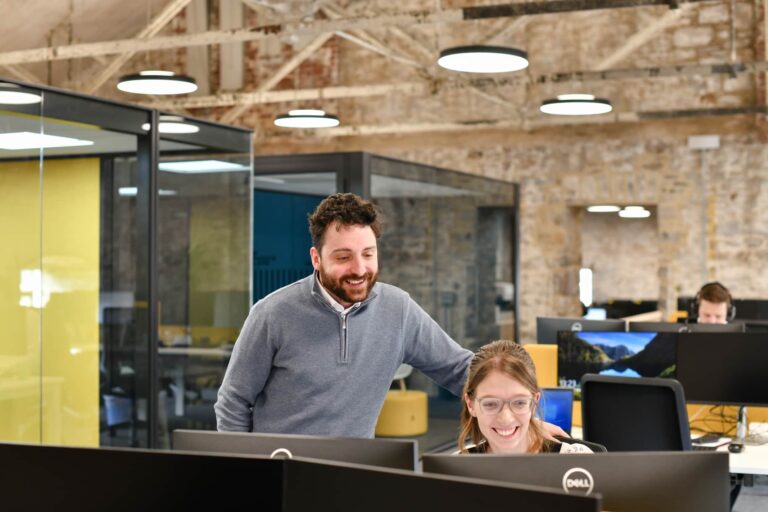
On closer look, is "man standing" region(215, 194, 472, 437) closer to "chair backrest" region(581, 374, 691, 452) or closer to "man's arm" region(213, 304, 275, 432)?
"man's arm" region(213, 304, 275, 432)

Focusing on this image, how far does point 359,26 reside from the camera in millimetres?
8227

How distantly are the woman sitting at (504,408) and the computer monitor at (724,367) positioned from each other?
258 cm

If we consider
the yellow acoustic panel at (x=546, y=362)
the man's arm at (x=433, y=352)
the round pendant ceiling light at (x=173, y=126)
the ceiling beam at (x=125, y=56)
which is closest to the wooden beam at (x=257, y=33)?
the ceiling beam at (x=125, y=56)

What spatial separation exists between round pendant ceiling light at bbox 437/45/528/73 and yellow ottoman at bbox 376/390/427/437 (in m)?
3.10

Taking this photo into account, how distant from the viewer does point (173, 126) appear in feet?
19.9

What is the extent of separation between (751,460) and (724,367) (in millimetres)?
650

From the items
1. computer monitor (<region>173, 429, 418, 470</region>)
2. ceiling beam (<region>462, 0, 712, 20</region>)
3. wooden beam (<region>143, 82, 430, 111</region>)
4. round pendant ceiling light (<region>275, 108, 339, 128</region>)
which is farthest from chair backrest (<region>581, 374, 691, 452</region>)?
wooden beam (<region>143, 82, 430, 111</region>)

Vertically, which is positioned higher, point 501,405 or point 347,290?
point 347,290

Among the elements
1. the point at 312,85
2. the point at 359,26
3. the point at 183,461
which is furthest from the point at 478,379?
the point at 312,85

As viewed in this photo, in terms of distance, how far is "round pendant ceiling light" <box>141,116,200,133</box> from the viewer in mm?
5926

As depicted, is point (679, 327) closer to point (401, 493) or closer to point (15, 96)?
point (15, 96)

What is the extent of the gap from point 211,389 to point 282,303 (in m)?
3.67

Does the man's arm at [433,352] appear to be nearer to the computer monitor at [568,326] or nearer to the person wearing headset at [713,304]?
the computer monitor at [568,326]

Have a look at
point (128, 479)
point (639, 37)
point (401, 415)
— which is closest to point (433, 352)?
point (128, 479)
